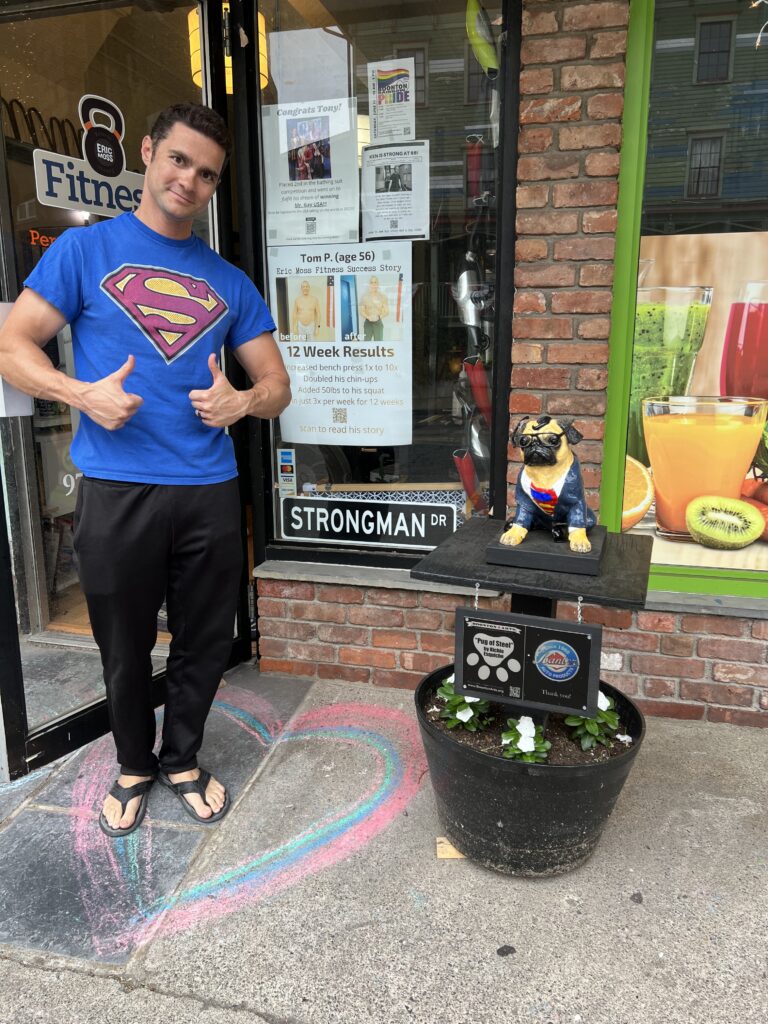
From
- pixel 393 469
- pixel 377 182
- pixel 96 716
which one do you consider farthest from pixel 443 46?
pixel 96 716

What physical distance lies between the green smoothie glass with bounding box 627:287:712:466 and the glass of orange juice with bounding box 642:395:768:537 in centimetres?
5

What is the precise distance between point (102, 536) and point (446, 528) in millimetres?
1469

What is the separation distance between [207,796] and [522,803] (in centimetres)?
107

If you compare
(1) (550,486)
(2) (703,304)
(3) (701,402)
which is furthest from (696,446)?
(1) (550,486)

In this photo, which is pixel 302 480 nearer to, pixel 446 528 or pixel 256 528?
pixel 256 528

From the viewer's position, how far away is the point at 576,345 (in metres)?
2.69

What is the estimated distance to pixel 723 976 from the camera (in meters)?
1.73

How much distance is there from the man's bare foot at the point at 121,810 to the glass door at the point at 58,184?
41 centimetres

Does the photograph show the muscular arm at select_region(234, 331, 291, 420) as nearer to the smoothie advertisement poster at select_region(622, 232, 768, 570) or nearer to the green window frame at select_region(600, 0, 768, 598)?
the green window frame at select_region(600, 0, 768, 598)

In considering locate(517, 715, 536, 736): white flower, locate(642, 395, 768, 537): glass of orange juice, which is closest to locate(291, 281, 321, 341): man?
locate(642, 395, 768, 537): glass of orange juice

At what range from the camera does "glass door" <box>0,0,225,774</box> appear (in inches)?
103

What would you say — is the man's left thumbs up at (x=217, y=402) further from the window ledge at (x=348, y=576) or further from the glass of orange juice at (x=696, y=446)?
the glass of orange juice at (x=696, y=446)

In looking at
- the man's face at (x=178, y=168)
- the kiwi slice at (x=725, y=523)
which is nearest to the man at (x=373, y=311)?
the man's face at (x=178, y=168)

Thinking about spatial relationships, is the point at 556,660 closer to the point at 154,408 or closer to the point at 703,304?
the point at 154,408
